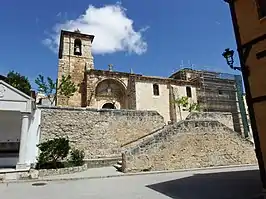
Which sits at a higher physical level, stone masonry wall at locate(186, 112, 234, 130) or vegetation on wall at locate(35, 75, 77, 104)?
vegetation on wall at locate(35, 75, 77, 104)

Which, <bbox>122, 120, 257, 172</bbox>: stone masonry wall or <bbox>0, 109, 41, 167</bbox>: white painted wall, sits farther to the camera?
<bbox>0, 109, 41, 167</bbox>: white painted wall

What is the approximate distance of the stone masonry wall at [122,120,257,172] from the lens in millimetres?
11812

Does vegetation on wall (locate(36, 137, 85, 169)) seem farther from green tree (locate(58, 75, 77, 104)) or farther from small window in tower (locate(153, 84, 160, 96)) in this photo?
small window in tower (locate(153, 84, 160, 96))

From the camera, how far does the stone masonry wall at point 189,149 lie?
38.8 ft

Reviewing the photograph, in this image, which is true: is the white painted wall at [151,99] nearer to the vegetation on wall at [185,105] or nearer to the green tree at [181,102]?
the green tree at [181,102]

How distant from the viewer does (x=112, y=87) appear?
27.8 metres


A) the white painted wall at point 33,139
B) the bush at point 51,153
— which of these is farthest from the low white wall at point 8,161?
the bush at point 51,153

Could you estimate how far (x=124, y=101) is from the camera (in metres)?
28.0

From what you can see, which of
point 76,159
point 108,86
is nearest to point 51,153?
point 76,159

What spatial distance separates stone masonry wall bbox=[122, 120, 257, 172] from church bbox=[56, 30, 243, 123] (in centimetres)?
1339

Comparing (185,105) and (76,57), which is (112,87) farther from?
(185,105)

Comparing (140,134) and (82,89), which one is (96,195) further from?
(82,89)

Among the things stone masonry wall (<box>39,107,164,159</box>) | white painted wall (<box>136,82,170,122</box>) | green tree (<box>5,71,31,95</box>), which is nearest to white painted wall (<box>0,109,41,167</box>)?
stone masonry wall (<box>39,107,164,159</box>)

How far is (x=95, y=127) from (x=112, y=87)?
41.8 feet
